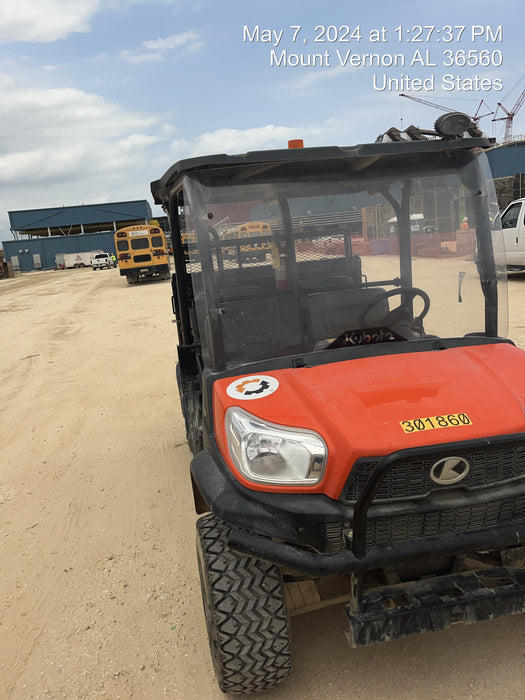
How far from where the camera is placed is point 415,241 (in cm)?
284

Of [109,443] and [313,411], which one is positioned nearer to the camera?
[313,411]

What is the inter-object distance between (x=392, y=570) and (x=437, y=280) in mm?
1445

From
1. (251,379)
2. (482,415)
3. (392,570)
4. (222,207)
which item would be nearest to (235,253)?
(222,207)

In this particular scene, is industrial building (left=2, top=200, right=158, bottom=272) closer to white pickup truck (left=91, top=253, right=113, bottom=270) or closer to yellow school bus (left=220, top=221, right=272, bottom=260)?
white pickup truck (left=91, top=253, right=113, bottom=270)

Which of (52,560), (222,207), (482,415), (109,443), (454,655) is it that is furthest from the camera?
(109,443)

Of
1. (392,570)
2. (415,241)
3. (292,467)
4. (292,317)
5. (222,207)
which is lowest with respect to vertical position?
(392,570)

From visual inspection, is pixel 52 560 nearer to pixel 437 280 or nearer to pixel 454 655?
pixel 454 655

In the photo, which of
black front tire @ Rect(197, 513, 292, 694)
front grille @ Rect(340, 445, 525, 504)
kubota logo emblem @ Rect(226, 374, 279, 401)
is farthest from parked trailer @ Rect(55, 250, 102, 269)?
front grille @ Rect(340, 445, 525, 504)

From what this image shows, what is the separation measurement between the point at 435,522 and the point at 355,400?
503 mm

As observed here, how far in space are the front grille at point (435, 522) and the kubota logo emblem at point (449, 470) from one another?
10cm

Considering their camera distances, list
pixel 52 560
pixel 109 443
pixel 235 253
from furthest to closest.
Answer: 1. pixel 109 443
2. pixel 52 560
3. pixel 235 253

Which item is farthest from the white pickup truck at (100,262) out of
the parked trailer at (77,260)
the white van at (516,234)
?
the white van at (516,234)

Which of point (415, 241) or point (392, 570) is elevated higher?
point (415, 241)

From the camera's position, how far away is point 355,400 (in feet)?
6.81
